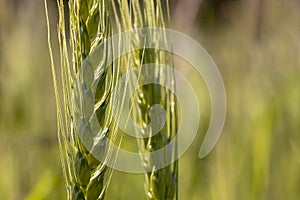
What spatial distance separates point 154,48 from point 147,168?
0.41 feet

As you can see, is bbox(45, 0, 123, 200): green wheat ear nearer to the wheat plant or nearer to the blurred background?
the wheat plant

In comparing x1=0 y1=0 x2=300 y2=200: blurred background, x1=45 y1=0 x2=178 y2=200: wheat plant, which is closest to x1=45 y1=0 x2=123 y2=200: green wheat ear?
x1=45 y1=0 x2=178 y2=200: wheat plant

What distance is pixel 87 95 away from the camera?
23.9 inches

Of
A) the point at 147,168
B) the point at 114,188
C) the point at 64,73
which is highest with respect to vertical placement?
the point at 64,73

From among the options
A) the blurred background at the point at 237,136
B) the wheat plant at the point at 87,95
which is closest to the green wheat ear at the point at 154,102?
the wheat plant at the point at 87,95

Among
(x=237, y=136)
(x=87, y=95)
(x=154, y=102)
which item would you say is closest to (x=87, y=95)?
(x=87, y=95)

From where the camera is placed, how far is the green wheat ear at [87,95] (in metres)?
0.61

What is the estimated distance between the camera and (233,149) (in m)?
1.24

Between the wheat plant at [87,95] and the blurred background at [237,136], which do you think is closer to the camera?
the wheat plant at [87,95]

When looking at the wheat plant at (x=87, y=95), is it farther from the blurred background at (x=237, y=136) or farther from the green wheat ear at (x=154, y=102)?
the blurred background at (x=237, y=136)

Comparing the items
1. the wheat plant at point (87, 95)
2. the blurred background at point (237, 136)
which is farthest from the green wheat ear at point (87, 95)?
the blurred background at point (237, 136)

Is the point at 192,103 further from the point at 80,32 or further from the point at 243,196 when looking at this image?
the point at 80,32

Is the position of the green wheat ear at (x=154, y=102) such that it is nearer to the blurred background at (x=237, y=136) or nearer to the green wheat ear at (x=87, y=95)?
the green wheat ear at (x=87, y=95)

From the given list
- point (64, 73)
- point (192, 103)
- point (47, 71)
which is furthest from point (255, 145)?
point (47, 71)
